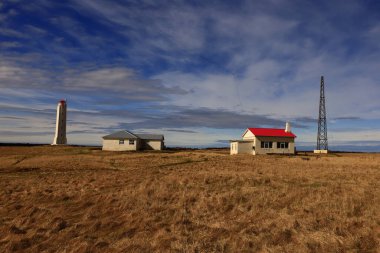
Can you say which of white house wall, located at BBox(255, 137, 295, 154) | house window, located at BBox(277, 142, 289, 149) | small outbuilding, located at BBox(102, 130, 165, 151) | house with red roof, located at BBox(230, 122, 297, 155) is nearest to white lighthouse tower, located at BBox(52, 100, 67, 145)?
small outbuilding, located at BBox(102, 130, 165, 151)

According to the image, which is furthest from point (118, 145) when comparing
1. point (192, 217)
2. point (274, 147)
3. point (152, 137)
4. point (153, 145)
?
point (192, 217)

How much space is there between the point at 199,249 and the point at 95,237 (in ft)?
9.39

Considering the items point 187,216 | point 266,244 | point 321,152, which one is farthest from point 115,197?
point 321,152

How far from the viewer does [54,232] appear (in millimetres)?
8898

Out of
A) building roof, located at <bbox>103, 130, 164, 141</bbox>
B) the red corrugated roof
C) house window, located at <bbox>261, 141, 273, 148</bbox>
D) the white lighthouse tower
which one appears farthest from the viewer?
the white lighthouse tower

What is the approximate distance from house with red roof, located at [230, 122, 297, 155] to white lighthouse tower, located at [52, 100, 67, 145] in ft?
128

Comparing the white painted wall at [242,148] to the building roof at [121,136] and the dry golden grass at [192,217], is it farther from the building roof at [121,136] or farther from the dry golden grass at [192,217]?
the dry golden grass at [192,217]

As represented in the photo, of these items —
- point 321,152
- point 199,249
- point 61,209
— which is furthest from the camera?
point 321,152

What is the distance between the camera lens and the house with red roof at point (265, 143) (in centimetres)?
4950

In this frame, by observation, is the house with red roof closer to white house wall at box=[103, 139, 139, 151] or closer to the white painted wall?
the white painted wall

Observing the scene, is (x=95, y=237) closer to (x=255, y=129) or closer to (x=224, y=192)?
(x=224, y=192)

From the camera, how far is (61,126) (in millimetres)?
71250

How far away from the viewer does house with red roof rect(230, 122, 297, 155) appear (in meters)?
49.5

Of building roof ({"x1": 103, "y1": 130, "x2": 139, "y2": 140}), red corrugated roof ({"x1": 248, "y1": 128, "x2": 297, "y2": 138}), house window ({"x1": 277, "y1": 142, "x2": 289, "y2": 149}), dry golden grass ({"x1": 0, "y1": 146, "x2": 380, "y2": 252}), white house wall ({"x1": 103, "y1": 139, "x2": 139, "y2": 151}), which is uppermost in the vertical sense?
red corrugated roof ({"x1": 248, "y1": 128, "x2": 297, "y2": 138})
